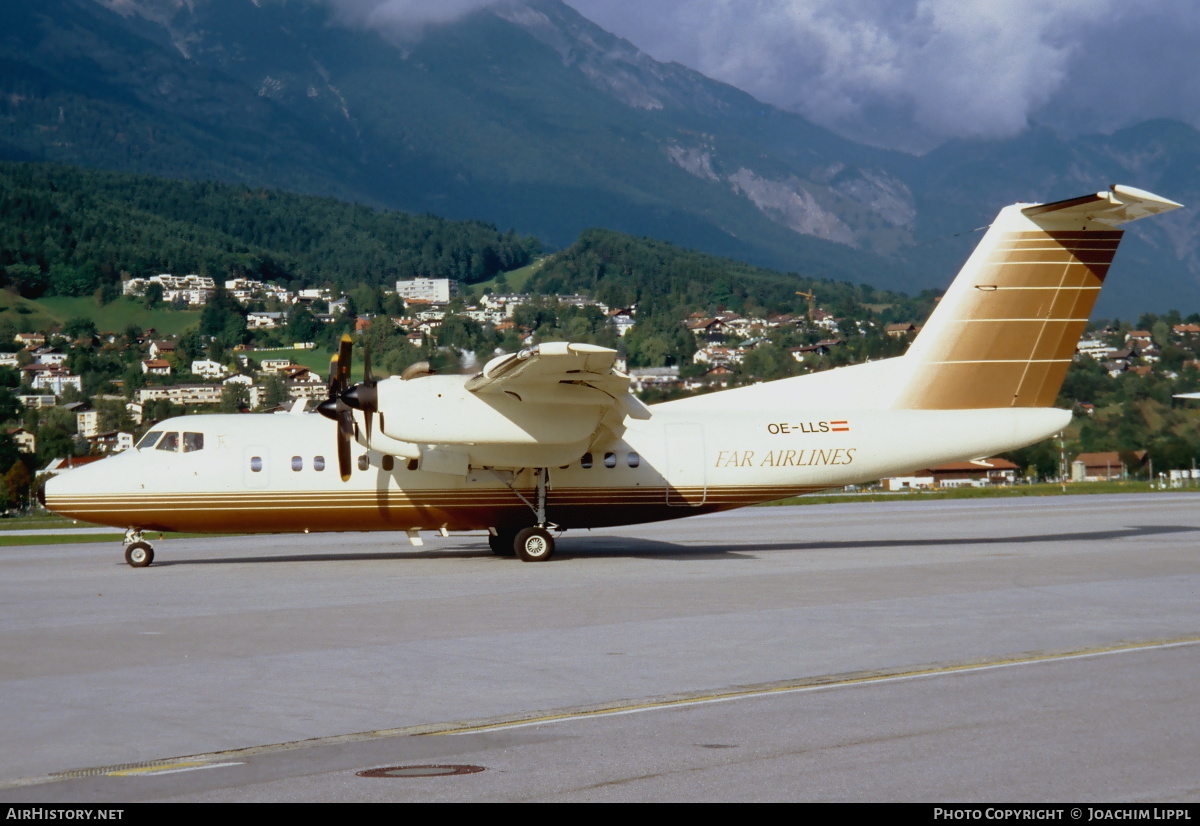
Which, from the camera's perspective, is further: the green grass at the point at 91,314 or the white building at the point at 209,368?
the green grass at the point at 91,314

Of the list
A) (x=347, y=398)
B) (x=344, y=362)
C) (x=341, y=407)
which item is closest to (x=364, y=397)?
(x=347, y=398)

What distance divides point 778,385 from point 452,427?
7.08 metres

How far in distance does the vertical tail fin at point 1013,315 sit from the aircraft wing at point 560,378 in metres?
6.04

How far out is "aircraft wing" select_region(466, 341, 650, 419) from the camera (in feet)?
64.1

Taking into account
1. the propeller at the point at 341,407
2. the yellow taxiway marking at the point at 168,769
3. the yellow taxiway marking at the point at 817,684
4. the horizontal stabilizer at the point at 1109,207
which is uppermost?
the horizontal stabilizer at the point at 1109,207

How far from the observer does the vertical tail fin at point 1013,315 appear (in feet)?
76.8

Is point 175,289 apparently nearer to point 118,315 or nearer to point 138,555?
point 118,315

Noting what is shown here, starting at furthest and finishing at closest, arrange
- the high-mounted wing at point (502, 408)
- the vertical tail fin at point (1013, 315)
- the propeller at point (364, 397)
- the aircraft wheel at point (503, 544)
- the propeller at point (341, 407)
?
the aircraft wheel at point (503, 544) → the vertical tail fin at point (1013, 315) → the propeller at point (341, 407) → the propeller at point (364, 397) → the high-mounted wing at point (502, 408)

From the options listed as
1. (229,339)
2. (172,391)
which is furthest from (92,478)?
(229,339)

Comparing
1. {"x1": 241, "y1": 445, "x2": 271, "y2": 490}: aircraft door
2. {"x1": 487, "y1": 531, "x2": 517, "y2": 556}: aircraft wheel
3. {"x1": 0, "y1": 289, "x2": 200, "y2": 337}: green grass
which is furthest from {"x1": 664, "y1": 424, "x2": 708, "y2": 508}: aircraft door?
{"x1": 0, "y1": 289, "x2": 200, "y2": 337}: green grass

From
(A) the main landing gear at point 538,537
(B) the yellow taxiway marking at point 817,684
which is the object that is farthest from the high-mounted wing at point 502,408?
(B) the yellow taxiway marking at point 817,684

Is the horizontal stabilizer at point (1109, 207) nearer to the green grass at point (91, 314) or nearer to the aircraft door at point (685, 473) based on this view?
the aircraft door at point (685, 473)

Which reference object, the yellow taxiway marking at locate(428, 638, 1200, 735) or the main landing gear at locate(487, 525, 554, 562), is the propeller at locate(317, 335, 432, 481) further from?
the yellow taxiway marking at locate(428, 638, 1200, 735)

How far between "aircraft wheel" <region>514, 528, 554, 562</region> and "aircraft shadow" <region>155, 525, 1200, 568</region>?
3.00ft
